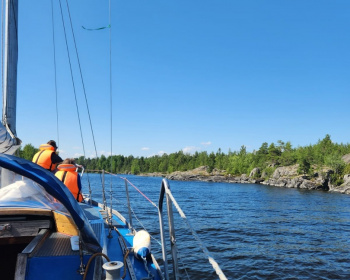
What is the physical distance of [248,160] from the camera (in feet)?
417

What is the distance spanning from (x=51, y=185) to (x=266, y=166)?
393 ft

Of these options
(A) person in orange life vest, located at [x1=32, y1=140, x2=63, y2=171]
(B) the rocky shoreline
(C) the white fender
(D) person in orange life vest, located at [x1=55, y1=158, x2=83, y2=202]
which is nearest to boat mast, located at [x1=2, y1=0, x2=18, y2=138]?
(A) person in orange life vest, located at [x1=32, y1=140, x2=63, y2=171]

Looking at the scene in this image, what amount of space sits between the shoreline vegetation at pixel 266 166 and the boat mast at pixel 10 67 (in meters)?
38.9

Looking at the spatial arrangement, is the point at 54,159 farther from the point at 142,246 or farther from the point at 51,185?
the point at 51,185

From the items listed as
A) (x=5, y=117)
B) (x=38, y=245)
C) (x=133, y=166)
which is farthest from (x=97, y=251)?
(x=133, y=166)

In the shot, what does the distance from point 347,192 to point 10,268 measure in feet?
237

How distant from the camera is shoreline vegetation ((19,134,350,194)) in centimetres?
7906

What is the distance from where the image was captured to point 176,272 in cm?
369

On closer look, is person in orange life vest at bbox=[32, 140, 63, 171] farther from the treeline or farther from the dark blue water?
the treeline

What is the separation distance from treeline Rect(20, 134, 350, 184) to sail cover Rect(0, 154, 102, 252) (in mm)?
40636

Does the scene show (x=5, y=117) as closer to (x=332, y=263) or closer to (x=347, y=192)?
(x=332, y=263)

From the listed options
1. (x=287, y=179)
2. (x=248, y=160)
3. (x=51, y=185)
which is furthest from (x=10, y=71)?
(x=248, y=160)

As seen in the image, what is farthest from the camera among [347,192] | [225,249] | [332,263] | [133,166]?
[133,166]

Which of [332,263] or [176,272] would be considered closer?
[176,272]
